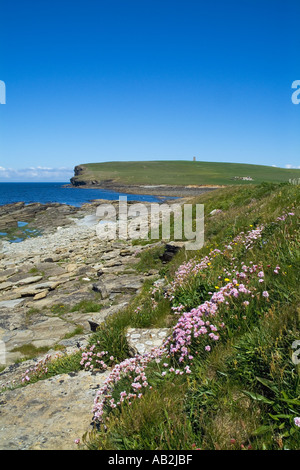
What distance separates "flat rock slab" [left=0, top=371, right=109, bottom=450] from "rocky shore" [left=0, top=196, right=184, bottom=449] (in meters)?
0.01

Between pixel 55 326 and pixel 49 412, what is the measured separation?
→ 5.41 m

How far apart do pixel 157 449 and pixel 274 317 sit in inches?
81.2

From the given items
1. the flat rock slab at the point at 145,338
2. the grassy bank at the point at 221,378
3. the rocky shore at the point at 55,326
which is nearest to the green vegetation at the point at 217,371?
the grassy bank at the point at 221,378

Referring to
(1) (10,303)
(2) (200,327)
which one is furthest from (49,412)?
(1) (10,303)

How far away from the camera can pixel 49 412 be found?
4.04 metres

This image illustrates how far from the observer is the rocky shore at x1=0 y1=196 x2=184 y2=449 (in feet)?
12.5

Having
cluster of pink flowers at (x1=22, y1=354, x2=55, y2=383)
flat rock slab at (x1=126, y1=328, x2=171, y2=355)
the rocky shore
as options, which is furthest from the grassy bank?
cluster of pink flowers at (x1=22, y1=354, x2=55, y2=383)

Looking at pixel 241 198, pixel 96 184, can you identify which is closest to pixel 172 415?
pixel 241 198

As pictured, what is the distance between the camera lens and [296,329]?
3410mm

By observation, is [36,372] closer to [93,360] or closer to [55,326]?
[93,360]

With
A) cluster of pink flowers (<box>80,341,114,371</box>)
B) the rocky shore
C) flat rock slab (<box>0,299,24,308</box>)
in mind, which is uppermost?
cluster of pink flowers (<box>80,341,114,371</box>)

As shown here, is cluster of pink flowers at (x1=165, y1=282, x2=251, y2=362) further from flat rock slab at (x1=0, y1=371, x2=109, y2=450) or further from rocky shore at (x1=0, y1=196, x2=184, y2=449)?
flat rock slab at (x1=0, y1=371, x2=109, y2=450)

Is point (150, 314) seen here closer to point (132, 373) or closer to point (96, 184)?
point (132, 373)

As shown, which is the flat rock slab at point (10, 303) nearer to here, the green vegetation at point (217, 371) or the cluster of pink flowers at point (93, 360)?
the green vegetation at point (217, 371)
